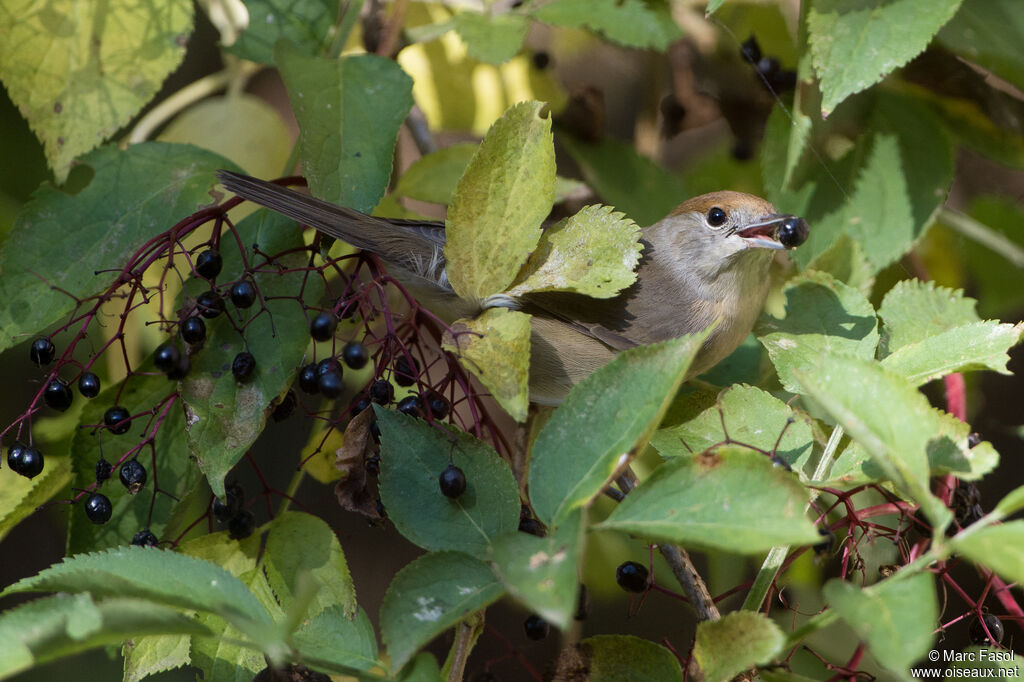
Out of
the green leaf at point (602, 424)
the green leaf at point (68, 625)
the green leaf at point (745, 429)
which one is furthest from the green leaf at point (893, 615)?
the green leaf at point (68, 625)

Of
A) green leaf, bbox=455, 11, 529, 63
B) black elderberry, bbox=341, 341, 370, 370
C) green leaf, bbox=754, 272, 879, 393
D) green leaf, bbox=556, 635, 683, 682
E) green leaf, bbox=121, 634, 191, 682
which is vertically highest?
green leaf, bbox=455, 11, 529, 63

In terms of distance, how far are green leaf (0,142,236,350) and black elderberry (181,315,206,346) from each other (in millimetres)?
198

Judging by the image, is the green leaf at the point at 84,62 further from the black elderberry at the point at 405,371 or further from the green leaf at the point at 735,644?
the green leaf at the point at 735,644

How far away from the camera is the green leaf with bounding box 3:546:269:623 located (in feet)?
2.99

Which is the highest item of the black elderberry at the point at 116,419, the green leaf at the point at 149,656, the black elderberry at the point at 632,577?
the black elderberry at the point at 116,419

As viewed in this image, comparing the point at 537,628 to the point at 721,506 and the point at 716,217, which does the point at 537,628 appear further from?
the point at 716,217

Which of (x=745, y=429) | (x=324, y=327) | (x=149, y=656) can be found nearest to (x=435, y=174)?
(x=324, y=327)

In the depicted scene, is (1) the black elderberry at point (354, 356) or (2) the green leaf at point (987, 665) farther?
(1) the black elderberry at point (354, 356)

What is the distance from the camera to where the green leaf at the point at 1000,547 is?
0.83 m

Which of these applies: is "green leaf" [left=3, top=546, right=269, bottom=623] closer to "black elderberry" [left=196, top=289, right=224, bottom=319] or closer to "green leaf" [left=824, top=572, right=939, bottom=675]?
"black elderberry" [left=196, top=289, right=224, bottom=319]

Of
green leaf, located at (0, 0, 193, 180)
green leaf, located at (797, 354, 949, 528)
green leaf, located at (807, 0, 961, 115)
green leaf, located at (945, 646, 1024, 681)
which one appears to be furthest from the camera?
green leaf, located at (0, 0, 193, 180)

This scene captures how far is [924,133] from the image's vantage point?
1.91 metres

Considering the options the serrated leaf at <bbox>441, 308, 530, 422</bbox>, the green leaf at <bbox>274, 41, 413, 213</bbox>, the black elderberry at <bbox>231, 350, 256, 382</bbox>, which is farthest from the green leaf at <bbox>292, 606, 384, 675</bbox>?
the green leaf at <bbox>274, 41, 413, 213</bbox>

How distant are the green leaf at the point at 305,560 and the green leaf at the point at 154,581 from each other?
0.34m
